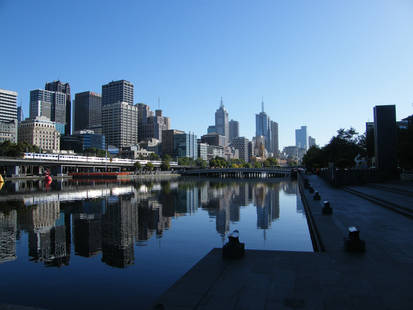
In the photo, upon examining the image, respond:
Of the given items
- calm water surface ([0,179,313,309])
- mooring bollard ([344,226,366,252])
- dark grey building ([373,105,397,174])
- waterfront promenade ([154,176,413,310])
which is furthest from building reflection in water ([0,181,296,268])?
dark grey building ([373,105,397,174])

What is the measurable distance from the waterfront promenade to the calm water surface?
2.00m

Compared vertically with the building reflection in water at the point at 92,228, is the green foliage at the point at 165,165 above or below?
above

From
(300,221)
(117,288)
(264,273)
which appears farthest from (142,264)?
(300,221)

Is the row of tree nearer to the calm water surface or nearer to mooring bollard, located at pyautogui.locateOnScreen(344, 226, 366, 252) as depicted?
the calm water surface

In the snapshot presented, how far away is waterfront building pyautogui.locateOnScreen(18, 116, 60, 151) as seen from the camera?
554 feet

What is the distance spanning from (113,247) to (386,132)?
3497cm

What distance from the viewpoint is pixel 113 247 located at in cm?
1427

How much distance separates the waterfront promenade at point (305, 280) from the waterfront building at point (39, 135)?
180m

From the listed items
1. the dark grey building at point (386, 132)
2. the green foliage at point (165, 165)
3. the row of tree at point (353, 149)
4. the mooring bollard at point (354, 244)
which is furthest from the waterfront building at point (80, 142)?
the mooring bollard at point (354, 244)

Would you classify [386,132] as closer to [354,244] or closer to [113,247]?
[354,244]

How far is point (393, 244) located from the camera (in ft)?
36.6

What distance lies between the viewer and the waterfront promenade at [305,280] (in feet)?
21.2

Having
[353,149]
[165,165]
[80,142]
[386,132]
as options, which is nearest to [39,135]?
[80,142]

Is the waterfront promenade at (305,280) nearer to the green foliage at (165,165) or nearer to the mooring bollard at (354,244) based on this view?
the mooring bollard at (354,244)
